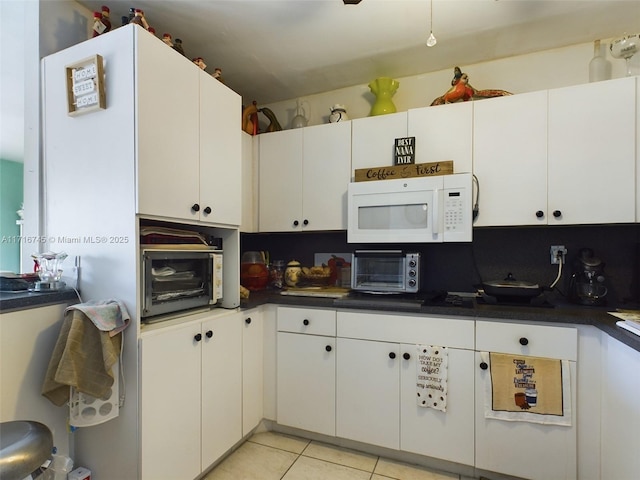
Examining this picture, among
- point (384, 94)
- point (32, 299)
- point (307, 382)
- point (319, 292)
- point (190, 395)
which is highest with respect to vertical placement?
point (384, 94)

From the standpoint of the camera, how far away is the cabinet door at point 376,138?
2.07 m

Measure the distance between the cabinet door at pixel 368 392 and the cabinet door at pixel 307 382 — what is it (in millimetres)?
57

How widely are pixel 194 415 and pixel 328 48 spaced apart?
219 centimetres

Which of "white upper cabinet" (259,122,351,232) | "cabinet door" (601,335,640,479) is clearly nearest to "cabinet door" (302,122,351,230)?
"white upper cabinet" (259,122,351,232)

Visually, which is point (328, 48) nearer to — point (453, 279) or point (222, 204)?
point (222, 204)

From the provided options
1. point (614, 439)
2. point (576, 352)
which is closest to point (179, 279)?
point (576, 352)

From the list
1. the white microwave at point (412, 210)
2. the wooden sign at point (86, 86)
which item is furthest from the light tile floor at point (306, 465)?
the wooden sign at point (86, 86)

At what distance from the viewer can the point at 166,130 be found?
4.65 ft

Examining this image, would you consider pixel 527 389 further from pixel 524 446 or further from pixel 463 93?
pixel 463 93

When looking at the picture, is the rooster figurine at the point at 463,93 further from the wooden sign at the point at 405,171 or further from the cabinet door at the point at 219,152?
the cabinet door at the point at 219,152

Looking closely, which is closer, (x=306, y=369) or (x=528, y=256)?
(x=306, y=369)

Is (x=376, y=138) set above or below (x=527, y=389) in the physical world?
above

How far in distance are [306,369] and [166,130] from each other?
4.91 feet

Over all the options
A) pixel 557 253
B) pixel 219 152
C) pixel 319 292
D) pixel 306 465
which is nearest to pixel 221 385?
pixel 306 465
